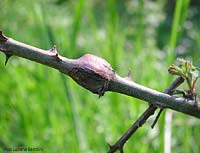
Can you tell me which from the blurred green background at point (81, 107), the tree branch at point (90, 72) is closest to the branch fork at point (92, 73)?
the tree branch at point (90, 72)

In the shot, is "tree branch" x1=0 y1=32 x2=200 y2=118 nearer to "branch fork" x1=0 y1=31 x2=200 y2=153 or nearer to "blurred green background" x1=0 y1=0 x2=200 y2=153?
"branch fork" x1=0 y1=31 x2=200 y2=153

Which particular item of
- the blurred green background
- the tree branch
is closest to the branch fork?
the tree branch

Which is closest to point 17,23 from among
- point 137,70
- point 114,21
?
point 137,70

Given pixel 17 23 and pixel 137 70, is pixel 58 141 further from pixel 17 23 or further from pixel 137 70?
pixel 17 23

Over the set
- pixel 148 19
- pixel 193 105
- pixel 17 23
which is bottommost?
pixel 148 19

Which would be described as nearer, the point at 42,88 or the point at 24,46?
the point at 24,46

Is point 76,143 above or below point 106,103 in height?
above

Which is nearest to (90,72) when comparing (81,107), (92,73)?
(92,73)

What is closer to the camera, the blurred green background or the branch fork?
the branch fork

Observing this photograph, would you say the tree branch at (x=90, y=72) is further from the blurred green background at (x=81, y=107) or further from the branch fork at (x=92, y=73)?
the blurred green background at (x=81, y=107)
